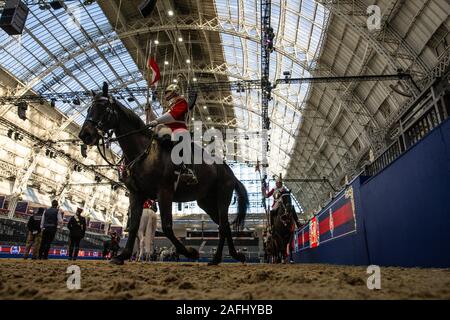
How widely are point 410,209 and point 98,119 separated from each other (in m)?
3.62

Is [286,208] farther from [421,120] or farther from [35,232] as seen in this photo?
[35,232]

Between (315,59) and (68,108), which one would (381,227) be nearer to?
(315,59)

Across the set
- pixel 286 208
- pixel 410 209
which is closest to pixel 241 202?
pixel 286 208

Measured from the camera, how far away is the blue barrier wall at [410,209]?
2498 mm

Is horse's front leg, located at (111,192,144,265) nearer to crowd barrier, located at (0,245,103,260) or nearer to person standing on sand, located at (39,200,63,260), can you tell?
person standing on sand, located at (39,200,63,260)

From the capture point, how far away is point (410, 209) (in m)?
3.04

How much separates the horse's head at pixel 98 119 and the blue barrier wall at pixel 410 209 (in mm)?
3426

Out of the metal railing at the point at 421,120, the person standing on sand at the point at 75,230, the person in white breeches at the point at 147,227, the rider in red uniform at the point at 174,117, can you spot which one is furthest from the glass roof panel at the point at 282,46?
the rider in red uniform at the point at 174,117

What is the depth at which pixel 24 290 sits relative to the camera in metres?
1.07

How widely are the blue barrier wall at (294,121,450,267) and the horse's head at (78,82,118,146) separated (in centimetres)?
343

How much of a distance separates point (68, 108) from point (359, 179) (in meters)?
31.2

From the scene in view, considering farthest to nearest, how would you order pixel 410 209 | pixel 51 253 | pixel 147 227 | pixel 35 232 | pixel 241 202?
pixel 51 253, pixel 35 232, pixel 147 227, pixel 241 202, pixel 410 209

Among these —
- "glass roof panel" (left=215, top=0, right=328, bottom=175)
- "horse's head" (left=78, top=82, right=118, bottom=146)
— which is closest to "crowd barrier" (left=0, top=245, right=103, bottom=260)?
"horse's head" (left=78, top=82, right=118, bottom=146)
